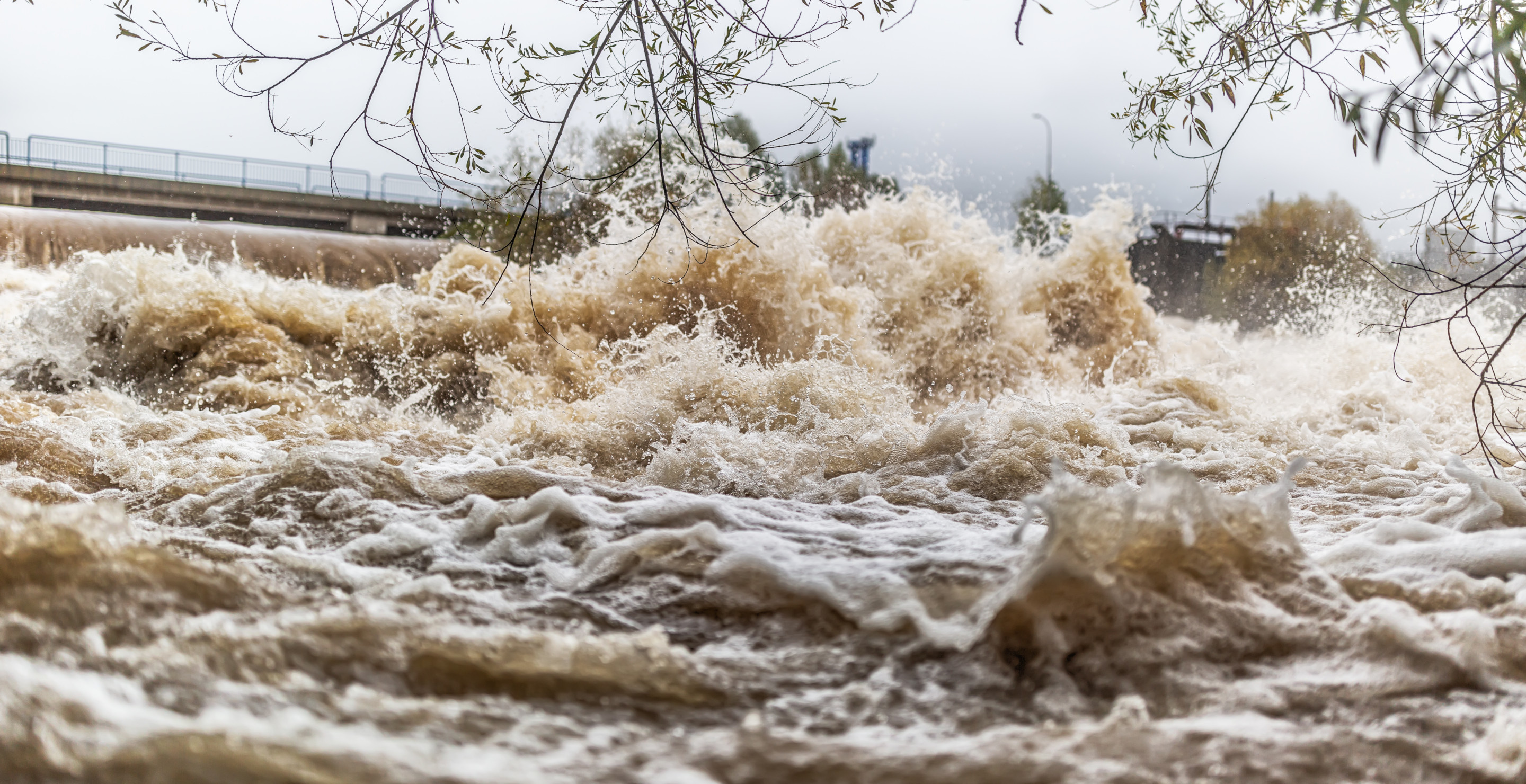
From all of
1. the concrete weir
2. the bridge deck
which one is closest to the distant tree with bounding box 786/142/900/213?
the concrete weir

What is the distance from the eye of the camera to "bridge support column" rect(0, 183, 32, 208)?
57.5 ft

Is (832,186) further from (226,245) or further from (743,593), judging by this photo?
(226,245)

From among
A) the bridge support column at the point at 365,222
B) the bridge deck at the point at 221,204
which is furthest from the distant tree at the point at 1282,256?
the bridge support column at the point at 365,222

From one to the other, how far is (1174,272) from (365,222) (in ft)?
57.6

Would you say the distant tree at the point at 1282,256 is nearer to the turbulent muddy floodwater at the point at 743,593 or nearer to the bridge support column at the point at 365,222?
the turbulent muddy floodwater at the point at 743,593

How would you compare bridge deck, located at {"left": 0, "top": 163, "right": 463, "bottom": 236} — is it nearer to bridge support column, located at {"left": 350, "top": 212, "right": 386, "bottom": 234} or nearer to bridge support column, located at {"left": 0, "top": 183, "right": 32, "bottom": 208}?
bridge support column, located at {"left": 350, "top": 212, "right": 386, "bottom": 234}

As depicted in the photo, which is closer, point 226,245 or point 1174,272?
point 226,245

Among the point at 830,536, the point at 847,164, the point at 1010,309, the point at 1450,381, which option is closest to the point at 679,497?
the point at 830,536

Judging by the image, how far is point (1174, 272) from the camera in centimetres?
1680

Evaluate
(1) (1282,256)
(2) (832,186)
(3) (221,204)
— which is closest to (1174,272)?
(1) (1282,256)

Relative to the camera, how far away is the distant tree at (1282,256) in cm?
1542

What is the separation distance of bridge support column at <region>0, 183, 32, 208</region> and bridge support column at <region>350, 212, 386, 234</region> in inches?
234

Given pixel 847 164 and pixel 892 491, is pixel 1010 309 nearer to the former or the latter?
pixel 892 491

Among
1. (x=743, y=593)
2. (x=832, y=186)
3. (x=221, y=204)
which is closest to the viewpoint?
(x=743, y=593)
